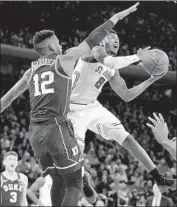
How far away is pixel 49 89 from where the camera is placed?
17.5 ft

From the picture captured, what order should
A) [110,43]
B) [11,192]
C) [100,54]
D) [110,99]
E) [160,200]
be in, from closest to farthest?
[100,54] → [110,43] → [11,192] → [160,200] → [110,99]

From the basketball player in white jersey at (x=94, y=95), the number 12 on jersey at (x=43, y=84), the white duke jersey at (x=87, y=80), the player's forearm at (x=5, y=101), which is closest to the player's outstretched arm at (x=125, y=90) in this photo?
the basketball player in white jersey at (x=94, y=95)

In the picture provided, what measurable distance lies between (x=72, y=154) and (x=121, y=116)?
16.1m

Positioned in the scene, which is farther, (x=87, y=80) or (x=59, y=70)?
(x=87, y=80)

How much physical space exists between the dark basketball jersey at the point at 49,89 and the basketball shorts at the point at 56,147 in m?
0.11

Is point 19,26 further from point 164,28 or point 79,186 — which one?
point 79,186

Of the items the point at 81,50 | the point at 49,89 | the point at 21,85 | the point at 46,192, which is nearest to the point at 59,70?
the point at 49,89

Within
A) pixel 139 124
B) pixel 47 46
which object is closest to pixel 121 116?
pixel 139 124

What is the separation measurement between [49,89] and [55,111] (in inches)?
9.0

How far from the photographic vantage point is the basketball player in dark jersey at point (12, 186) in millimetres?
9656

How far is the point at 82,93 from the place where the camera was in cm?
691

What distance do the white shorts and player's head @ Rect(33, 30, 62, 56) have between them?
1.51 m

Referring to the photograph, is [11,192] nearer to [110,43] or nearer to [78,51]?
[110,43]

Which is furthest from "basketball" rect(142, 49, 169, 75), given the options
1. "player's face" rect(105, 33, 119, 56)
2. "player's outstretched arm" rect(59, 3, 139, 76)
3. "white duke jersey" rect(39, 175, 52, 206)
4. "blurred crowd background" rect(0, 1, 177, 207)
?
"blurred crowd background" rect(0, 1, 177, 207)
